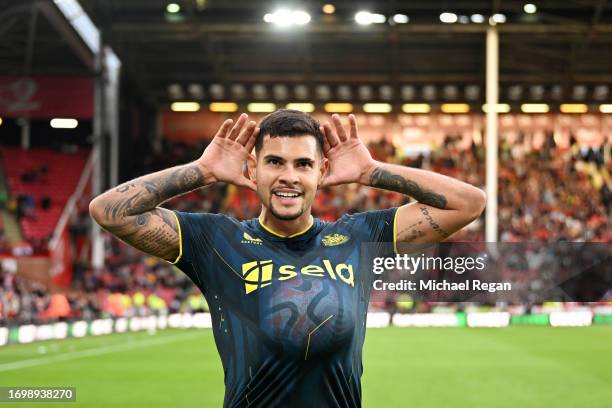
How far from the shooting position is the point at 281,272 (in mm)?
4371

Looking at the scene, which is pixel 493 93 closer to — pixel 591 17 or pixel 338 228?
pixel 591 17

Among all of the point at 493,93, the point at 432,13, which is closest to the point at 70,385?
the point at 493,93

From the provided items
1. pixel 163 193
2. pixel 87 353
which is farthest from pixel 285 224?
pixel 87 353

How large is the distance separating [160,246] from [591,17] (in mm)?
35781

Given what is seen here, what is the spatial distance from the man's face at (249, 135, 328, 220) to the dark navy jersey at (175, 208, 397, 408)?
178 millimetres

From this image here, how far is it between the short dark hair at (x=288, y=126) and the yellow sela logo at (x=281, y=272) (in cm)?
55

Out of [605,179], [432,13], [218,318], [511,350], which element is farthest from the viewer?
[605,179]

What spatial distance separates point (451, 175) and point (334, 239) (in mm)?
40217

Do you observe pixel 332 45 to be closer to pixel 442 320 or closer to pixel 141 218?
pixel 442 320

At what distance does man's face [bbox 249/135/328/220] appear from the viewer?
171 inches

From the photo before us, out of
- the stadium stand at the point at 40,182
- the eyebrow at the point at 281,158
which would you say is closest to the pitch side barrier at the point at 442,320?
the stadium stand at the point at 40,182

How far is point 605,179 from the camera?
4506 centimetres

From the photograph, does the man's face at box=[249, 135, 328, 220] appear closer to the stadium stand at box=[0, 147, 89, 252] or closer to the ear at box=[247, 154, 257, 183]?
the ear at box=[247, 154, 257, 183]

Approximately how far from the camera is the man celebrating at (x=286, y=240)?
424cm
